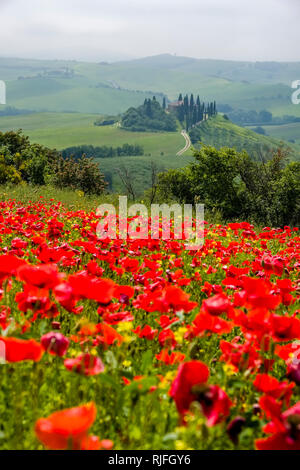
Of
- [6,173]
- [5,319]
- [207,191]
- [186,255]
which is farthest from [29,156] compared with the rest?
[5,319]

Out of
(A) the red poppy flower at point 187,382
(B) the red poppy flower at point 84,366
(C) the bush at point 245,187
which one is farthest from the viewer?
(C) the bush at point 245,187

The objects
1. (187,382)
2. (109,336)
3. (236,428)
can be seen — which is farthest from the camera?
(109,336)

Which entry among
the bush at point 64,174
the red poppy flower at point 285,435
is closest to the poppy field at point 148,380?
the red poppy flower at point 285,435

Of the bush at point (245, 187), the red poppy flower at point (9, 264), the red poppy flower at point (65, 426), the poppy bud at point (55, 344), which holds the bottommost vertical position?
the bush at point (245, 187)

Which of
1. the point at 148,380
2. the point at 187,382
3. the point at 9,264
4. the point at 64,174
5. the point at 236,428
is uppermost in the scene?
the point at 9,264

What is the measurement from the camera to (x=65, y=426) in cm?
109

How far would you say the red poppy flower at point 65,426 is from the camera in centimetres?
109

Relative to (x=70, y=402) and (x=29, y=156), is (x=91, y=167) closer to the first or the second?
(x=29, y=156)

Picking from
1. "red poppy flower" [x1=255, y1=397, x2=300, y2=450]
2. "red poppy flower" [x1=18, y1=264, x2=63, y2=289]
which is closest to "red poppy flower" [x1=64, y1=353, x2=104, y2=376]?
"red poppy flower" [x1=18, y1=264, x2=63, y2=289]

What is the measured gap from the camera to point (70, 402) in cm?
203

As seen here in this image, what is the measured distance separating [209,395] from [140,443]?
606 mm

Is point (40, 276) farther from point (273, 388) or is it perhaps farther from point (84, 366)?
point (273, 388)

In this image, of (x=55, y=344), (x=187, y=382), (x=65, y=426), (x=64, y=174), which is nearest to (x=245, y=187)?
(x=64, y=174)

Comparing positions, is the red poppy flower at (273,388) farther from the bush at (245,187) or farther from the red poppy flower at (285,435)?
the bush at (245,187)
